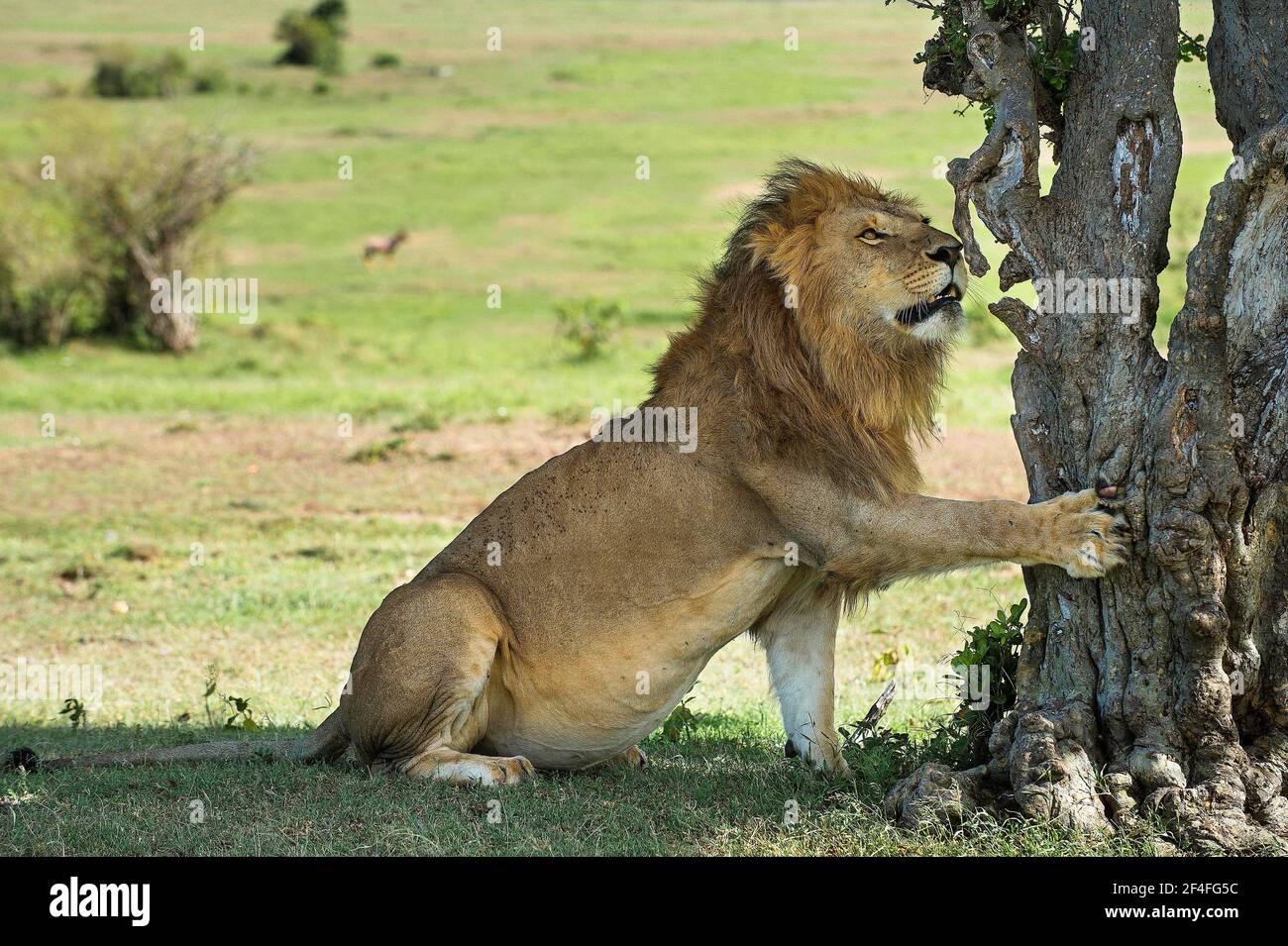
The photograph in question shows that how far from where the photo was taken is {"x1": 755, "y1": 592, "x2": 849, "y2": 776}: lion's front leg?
18.9 ft

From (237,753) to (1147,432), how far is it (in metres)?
3.54

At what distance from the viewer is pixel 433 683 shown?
5500 mm

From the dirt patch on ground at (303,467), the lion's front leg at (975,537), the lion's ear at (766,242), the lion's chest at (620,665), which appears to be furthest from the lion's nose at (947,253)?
the dirt patch on ground at (303,467)

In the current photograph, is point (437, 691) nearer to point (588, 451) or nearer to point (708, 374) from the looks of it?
point (588, 451)

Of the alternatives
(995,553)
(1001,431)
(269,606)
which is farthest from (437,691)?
(1001,431)

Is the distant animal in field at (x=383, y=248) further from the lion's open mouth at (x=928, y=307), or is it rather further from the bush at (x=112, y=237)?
the lion's open mouth at (x=928, y=307)

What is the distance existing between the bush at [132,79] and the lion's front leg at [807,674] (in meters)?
34.8

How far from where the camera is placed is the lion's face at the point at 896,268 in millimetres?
5344

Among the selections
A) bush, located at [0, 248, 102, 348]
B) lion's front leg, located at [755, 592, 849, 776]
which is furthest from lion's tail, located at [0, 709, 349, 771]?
bush, located at [0, 248, 102, 348]

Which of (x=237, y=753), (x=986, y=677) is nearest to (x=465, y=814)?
(x=237, y=753)

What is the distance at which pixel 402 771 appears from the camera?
18.2 ft

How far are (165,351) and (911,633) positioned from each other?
564 inches

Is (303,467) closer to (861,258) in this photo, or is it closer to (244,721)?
(244,721)

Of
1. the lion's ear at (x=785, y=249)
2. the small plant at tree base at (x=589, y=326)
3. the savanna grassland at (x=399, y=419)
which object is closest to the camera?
the savanna grassland at (x=399, y=419)
